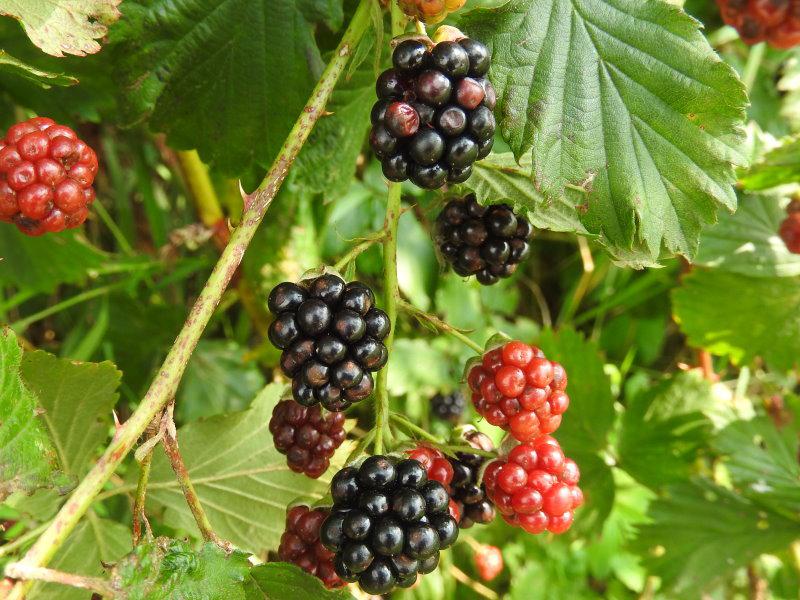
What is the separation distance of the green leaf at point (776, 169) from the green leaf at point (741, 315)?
41 centimetres

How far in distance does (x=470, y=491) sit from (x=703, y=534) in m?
1.61

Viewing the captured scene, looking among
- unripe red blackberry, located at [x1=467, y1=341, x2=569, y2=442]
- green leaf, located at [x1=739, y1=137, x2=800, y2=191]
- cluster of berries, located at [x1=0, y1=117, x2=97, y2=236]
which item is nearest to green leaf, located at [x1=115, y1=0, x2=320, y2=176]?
cluster of berries, located at [x1=0, y1=117, x2=97, y2=236]

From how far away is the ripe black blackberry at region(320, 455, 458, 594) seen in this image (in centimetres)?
110

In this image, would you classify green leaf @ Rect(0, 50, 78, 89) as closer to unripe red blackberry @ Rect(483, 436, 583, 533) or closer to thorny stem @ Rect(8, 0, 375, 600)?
thorny stem @ Rect(8, 0, 375, 600)

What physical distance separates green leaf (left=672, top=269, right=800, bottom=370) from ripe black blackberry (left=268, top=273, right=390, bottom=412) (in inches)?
68.6

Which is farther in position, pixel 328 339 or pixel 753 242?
pixel 753 242

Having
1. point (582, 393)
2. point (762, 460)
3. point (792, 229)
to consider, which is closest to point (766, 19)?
point (792, 229)

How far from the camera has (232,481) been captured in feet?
5.81

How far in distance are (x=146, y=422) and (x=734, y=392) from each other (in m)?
2.65

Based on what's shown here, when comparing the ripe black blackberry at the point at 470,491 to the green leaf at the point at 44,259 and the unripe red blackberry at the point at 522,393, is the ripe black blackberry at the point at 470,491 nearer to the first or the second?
the unripe red blackberry at the point at 522,393

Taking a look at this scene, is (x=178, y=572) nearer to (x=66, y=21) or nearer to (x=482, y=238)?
(x=482, y=238)

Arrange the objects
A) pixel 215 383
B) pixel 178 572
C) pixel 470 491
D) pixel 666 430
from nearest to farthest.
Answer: pixel 178 572
pixel 470 491
pixel 666 430
pixel 215 383

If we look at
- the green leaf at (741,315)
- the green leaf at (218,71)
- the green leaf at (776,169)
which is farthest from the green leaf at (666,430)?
the green leaf at (218,71)

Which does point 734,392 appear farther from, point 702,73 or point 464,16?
point 464,16
